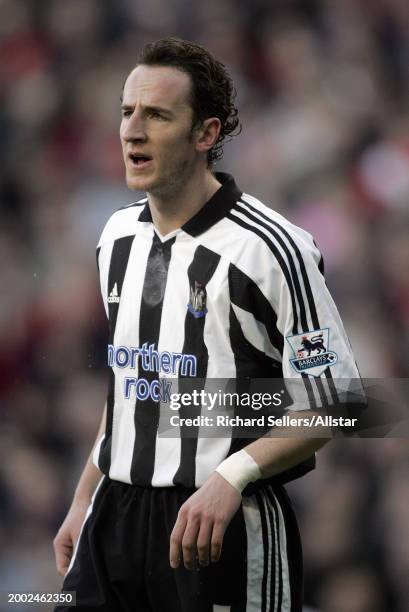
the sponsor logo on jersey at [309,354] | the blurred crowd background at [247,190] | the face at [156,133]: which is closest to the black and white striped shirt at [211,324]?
the sponsor logo on jersey at [309,354]

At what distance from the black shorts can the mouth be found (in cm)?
67

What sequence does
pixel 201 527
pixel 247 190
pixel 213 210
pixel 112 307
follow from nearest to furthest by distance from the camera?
pixel 201 527 < pixel 213 210 < pixel 112 307 < pixel 247 190

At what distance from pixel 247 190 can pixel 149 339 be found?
224 cm

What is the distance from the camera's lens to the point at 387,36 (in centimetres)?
455

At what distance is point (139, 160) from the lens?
2145 mm

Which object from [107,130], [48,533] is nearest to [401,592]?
[48,533]

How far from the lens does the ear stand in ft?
7.27

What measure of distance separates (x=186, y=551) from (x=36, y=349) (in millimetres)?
2371

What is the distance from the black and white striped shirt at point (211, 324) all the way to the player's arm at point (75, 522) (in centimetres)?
8

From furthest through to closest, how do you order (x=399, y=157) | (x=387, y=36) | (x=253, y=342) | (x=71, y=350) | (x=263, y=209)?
(x=387, y=36) < (x=399, y=157) < (x=71, y=350) < (x=263, y=209) < (x=253, y=342)

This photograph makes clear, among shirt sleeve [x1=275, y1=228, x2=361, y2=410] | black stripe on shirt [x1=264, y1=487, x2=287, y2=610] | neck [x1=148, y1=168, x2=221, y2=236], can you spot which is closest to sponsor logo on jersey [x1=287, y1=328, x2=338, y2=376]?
shirt sleeve [x1=275, y1=228, x2=361, y2=410]

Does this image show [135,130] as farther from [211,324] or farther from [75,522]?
[75,522]

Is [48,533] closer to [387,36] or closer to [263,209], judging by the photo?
[263,209]

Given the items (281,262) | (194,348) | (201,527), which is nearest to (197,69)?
(281,262)
